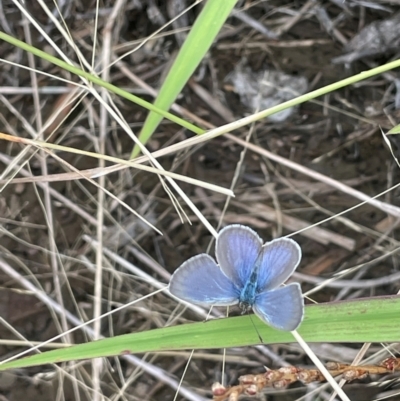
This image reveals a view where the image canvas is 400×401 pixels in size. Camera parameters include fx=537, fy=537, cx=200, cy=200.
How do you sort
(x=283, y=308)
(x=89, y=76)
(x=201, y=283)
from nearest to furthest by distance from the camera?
(x=283, y=308), (x=201, y=283), (x=89, y=76)

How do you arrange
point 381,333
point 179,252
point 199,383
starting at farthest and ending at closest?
point 179,252, point 199,383, point 381,333

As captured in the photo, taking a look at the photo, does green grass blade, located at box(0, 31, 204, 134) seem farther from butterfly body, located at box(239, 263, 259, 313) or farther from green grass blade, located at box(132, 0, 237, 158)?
butterfly body, located at box(239, 263, 259, 313)

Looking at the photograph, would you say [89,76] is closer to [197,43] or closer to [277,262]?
[197,43]

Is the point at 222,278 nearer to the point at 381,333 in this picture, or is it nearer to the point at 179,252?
the point at 381,333

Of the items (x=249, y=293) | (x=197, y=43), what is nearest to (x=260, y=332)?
(x=249, y=293)

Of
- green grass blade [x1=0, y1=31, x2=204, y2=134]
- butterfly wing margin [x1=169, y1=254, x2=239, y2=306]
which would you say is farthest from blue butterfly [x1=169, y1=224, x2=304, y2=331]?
green grass blade [x1=0, y1=31, x2=204, y2=134]

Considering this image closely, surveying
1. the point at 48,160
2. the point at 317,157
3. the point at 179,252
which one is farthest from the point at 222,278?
the point at 48,160

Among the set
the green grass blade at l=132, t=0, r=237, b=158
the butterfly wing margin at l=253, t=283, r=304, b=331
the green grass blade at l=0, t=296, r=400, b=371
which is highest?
the green grass blade at l=132, t=0, r=237, b=158
